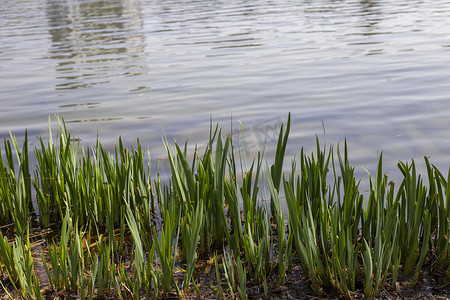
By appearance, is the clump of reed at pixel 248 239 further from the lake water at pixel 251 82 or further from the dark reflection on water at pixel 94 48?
the dark reflection on water at pixel 94 48

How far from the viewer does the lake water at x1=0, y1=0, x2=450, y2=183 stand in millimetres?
5480

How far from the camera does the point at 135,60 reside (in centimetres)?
1034

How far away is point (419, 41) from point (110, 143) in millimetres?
7376

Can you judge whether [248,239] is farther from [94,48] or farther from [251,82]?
[94,48]

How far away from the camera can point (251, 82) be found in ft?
25.5

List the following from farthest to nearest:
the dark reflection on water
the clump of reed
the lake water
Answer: the dark reflection on water < the lake water < the clump of reed

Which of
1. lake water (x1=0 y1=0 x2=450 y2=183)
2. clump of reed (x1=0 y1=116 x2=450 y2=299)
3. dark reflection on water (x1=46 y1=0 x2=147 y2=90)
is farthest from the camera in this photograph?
dark reflection on water (x1=46 y1=0 x2=147 y2=90)

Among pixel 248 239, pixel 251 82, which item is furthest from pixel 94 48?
pixel 248 239

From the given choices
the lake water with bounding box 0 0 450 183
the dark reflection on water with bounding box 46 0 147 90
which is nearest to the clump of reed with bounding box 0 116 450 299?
the lake water with bounding box 0 0 450 183

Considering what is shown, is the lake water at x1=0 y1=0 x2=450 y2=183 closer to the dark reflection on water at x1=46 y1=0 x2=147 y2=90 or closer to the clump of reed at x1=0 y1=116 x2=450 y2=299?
the dark reflection on water at x1=46 y1=0 x2=147 y2=90

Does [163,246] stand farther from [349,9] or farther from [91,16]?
[91,16]

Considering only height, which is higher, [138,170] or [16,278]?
[138,170]

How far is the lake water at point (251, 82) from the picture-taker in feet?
18.0

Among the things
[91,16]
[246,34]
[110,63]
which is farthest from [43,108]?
[91,16]
